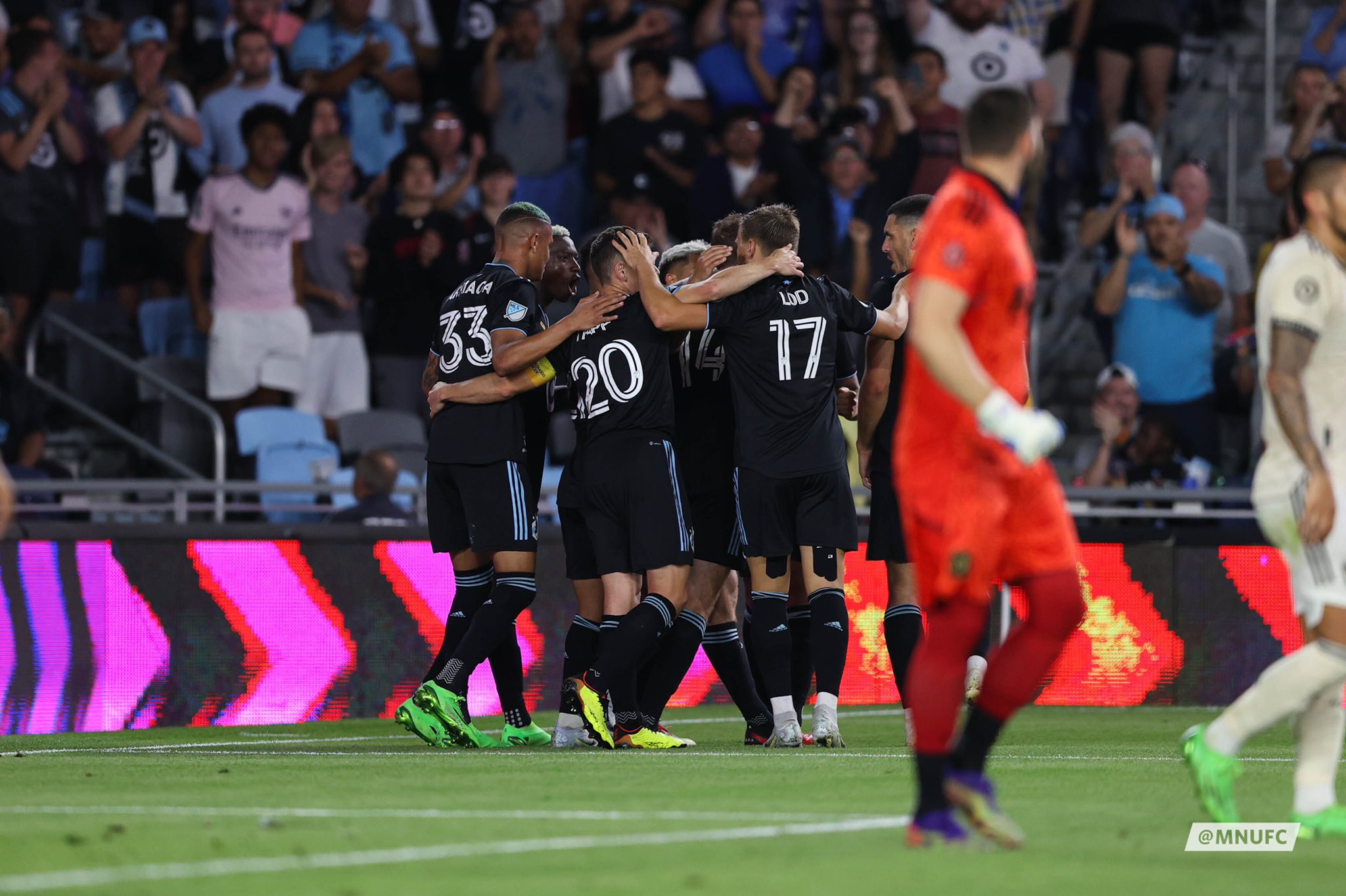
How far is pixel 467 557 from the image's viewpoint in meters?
10.4

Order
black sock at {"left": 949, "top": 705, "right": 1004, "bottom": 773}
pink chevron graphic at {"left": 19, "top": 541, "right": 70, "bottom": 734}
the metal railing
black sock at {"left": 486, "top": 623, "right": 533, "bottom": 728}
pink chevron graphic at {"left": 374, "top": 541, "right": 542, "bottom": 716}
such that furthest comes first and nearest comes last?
1. the metal railing
2. pink chevron graphic at {"left": 374, "top": 541, "right": 542, "bottom": 716}
3. pink chevron graphic at {"left": 19, "top": 541, "right": 70, "bottom": 734}
4. black sock at {"left": 486, "top": 623, "right": 533, "bottom": 728}
5. black sock at {"left": 949, "top": 705, "right": 1004, "bottom": 773}

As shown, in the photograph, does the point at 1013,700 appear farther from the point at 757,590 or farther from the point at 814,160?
the point at 814,160

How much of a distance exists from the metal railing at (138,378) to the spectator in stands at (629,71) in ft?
14.6

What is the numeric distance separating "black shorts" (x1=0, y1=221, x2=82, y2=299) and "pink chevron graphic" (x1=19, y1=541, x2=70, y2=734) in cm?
398

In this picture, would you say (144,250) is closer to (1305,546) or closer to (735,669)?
(735,669)

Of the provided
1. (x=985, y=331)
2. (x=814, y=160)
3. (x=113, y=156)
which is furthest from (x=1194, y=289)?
(x=985, y=331)

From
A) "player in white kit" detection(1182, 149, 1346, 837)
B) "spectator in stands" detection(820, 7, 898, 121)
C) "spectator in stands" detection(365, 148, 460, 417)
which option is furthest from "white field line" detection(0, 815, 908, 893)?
"spectator in stands" detection(820, 7, 898, 121)

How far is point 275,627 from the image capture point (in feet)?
39.9

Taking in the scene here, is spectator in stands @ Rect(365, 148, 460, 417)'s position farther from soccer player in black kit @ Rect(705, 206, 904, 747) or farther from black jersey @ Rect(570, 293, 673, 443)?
soccer player in black kit @ Rect(705, 206, 904, 747)

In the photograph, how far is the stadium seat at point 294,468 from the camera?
1445 cm

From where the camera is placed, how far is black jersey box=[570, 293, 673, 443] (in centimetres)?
973

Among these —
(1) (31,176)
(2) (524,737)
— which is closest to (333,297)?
(1) (31,176)

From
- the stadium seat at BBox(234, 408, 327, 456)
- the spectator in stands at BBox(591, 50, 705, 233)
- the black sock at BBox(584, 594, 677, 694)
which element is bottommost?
the black sock at BBox(584, 594, 677, 694)

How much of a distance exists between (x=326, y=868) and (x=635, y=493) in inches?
181
